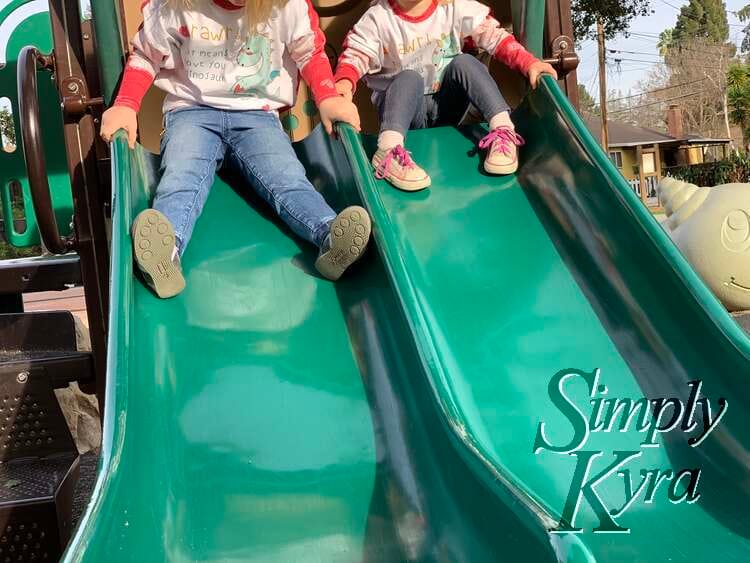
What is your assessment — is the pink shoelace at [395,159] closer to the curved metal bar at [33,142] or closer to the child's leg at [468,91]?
the child's leg at [468,91]

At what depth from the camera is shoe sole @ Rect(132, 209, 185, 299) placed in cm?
224

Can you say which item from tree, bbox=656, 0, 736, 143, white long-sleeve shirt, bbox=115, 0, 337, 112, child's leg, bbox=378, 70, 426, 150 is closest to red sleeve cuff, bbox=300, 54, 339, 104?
white long-sleeve shirt, bbox=115, 0, 337, 112

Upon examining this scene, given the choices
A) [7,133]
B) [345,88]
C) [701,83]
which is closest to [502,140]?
[345,88]

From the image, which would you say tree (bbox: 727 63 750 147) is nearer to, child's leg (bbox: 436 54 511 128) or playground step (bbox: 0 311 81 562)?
child's leg (bbox: 436 54 511 128)

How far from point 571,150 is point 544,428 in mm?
1074

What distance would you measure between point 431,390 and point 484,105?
155cm

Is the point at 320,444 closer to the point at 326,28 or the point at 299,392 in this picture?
the point at 299,392

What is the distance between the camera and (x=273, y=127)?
9.85 ft

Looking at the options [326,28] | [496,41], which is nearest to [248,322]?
[496,41]

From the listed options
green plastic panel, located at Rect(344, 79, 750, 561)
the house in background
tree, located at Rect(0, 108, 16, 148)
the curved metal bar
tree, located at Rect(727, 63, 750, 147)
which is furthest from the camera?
tree, located at Rect(727, 63, 750, 147)

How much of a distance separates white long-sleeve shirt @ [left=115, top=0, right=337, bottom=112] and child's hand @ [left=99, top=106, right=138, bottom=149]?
137 millimetres

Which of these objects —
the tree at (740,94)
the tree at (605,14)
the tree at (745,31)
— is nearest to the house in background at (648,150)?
the tree at (740,94)

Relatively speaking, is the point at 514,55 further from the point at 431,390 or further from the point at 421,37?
the point at 431,390

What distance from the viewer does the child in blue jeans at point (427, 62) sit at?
3.05 meters
